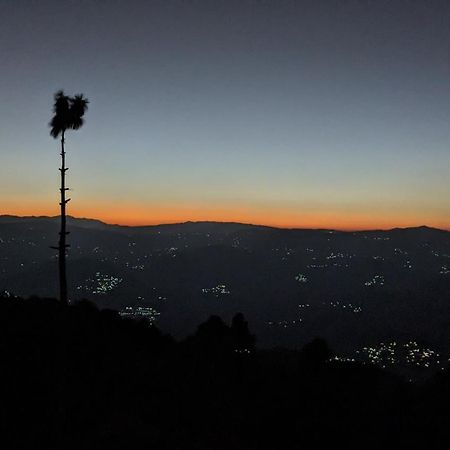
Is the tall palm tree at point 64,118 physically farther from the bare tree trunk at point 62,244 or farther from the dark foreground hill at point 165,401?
the dark foreground hill at point 165,401

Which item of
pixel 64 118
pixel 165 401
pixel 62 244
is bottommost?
pixel 165 401

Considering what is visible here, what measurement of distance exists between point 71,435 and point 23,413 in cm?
166

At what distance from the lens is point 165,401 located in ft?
51.9

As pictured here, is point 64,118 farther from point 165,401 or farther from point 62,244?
point 165,401

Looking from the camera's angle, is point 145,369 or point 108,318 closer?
point 145,369

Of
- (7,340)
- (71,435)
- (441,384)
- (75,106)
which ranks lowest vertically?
(441,384)

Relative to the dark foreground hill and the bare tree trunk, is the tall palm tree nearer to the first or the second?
the bare tree trunk

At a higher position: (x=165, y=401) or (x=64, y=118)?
(x=64, y=118)

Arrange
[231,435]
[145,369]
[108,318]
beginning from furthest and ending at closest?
[108,318]
[145,369]
[231,435]

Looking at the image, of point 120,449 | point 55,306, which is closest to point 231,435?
point 120,449

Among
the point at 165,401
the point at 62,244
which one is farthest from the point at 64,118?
the point at 165,401

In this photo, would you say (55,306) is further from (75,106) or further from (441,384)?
(441,384)

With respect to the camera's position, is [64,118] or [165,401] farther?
[64,118]

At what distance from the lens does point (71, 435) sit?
12320mm
